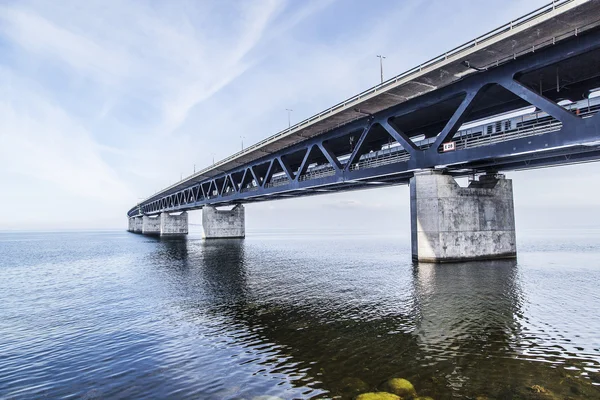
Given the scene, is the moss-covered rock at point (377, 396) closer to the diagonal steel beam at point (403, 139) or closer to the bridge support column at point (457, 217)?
the bridge support column at point (457, 217)

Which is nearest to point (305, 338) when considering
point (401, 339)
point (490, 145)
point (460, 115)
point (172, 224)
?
point (401, 339)

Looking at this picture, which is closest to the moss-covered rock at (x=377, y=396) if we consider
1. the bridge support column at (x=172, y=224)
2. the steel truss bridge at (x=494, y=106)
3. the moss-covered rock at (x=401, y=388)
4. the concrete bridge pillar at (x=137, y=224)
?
the moss-covered rock at (x=401, y=388)

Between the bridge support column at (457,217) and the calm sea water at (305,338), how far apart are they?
21.8 ft

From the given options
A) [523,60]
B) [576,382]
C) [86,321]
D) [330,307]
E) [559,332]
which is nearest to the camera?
[576,382]

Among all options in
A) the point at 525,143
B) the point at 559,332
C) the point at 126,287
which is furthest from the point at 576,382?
the point at 126,287

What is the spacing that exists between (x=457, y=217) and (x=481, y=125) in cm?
832

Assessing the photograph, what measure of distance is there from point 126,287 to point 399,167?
79.7ft

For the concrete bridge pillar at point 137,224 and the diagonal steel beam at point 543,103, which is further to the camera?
the concrete bridge pillar at point 137,224

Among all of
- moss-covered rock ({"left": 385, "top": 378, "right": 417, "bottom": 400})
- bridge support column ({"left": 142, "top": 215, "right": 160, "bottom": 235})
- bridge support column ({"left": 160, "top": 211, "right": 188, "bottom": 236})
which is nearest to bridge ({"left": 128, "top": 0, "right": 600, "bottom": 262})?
moss-covered rock ({"left": 385, "top": 378, "right": 417, "bottom": 400})

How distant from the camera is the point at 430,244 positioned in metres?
29.1

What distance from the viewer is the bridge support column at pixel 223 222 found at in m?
80.8

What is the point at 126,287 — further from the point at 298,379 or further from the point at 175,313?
the point at 298,379

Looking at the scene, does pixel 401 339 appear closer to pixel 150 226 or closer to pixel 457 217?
pixel 457 217

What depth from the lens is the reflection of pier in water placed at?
8.03 meters
